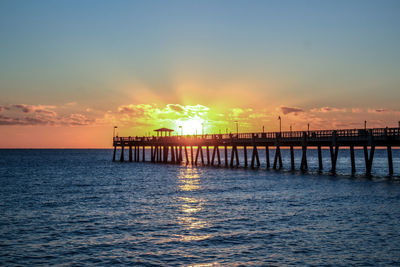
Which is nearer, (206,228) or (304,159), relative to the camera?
(206,228)

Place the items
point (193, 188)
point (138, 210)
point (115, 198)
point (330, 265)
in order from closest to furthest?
1. point (330, 265)
2. point (138, 210)
3. point (115, 198)
4. point (193, 188)

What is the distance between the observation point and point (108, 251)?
16516 mm

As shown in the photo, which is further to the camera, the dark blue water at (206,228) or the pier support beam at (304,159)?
the pier support beam at (304,159)

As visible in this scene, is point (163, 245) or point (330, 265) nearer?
point (330, 265)

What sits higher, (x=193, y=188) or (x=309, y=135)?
(x=309, y=135)

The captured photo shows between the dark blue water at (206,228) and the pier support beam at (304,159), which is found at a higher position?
the pier support beam at (304,159)

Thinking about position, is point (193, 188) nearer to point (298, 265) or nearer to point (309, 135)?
point (309, 135)

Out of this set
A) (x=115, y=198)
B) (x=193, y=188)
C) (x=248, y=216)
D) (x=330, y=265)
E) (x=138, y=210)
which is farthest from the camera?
(x=193, y=188)

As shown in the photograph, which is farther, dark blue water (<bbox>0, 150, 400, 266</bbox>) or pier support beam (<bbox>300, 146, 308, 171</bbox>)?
pier support beam (<bbox>300, 146, 308, 171</bbox>)

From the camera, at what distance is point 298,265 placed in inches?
570

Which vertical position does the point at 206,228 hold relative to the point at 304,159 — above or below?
below

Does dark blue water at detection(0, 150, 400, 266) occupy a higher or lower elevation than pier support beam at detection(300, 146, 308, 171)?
lower

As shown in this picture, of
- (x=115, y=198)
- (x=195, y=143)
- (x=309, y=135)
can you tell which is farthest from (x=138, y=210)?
(x=195, y=143)

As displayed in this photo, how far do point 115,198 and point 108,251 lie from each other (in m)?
16.5
